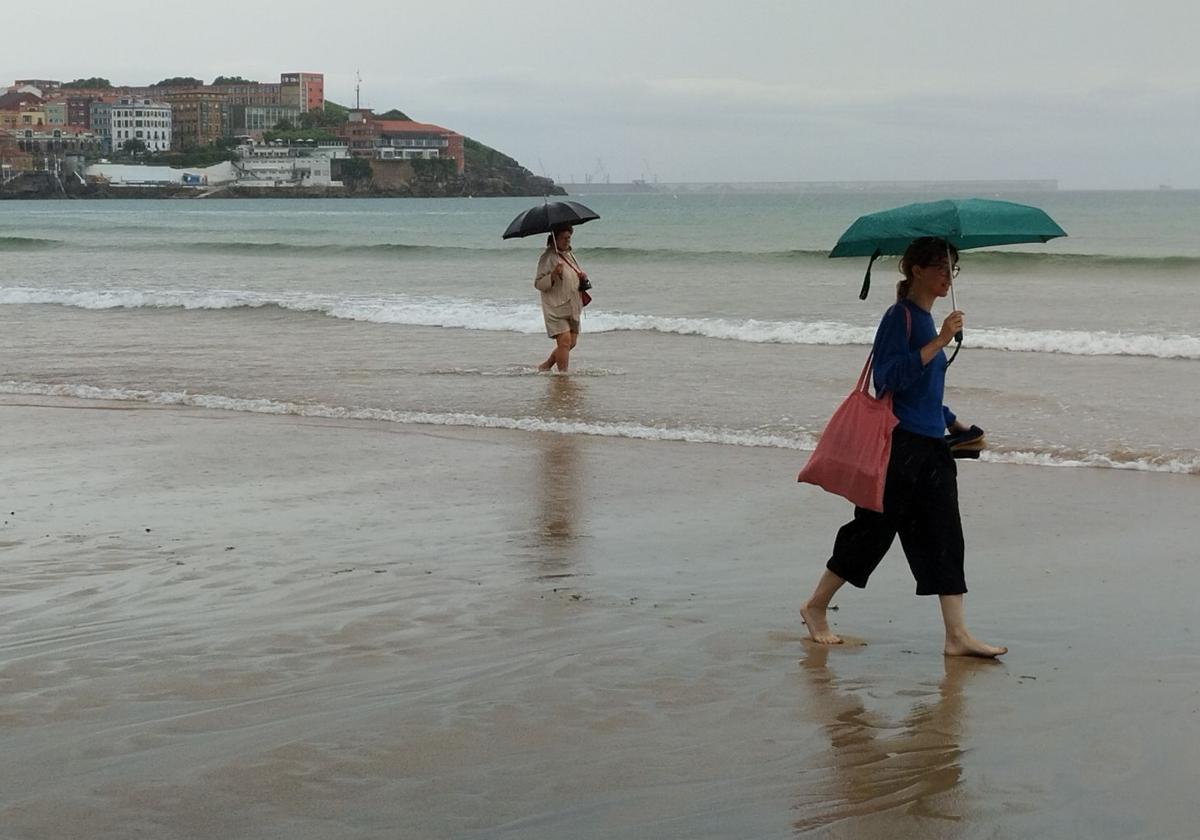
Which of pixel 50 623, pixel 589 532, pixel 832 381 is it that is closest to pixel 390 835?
pixel 50 623

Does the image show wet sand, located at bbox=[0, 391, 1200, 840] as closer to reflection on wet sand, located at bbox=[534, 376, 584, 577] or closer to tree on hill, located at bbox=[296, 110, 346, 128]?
reflection on wet sand, located at bbox=[534, 376, 584, 577]

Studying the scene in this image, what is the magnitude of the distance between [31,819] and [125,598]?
215cm

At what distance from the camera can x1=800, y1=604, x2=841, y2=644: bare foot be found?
502 centimetres

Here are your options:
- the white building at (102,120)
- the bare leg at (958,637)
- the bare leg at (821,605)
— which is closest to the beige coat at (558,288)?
the bare leg at (821,605)

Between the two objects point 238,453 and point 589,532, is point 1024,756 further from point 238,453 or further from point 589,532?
point 238,453

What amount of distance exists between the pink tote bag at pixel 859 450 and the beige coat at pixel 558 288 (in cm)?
833

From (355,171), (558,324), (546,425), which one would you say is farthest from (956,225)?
(355,171)

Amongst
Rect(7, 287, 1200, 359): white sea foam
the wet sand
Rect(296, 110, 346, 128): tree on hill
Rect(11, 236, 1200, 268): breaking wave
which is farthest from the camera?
Rect(296, 110, 346, 128): tree on hill

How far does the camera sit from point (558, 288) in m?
13.2

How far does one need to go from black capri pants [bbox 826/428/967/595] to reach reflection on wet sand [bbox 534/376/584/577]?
65.7 inches

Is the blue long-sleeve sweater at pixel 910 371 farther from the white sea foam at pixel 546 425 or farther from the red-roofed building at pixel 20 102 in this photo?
the red-roofed building at pixel 20 102

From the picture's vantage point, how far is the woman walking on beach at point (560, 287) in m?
13.1

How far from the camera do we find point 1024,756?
3.87 m

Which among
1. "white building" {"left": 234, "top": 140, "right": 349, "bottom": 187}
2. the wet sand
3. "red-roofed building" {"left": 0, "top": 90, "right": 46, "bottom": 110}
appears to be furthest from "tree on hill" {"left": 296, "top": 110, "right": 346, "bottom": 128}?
the wet sand
